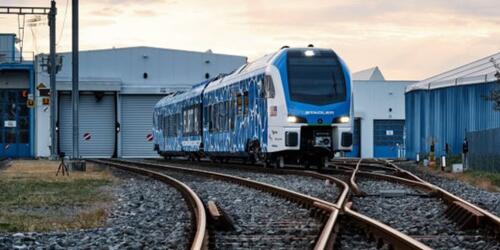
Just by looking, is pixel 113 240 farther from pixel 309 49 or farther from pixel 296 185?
pixel 309 49

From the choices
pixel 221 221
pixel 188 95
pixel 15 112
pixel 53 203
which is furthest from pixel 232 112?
pixel 15 112

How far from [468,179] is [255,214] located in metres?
12.6

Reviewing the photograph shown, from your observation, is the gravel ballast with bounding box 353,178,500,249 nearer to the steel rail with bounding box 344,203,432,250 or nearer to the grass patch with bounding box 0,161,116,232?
the steel rail with bounding box 344,203,432,250

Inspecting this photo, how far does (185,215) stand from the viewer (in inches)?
560

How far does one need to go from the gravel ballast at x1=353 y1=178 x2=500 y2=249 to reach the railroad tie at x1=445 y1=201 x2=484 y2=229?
10 centimetres

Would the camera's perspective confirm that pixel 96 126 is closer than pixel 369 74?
Yes

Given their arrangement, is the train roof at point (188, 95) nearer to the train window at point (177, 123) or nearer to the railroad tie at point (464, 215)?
the train window at point (177, 123)

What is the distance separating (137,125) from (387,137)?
62.9 feet

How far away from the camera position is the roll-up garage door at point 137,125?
67625 millimetres

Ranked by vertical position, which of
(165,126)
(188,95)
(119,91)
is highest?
(119,91)

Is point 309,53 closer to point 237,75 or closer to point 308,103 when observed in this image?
point 308,103

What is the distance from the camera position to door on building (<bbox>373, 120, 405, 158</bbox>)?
7275 cm

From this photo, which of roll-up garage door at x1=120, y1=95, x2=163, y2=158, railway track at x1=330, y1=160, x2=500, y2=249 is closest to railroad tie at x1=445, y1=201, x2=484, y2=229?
railway track at x1=330, y1=160, x2=500, y2=249

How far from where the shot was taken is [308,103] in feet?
87.3
